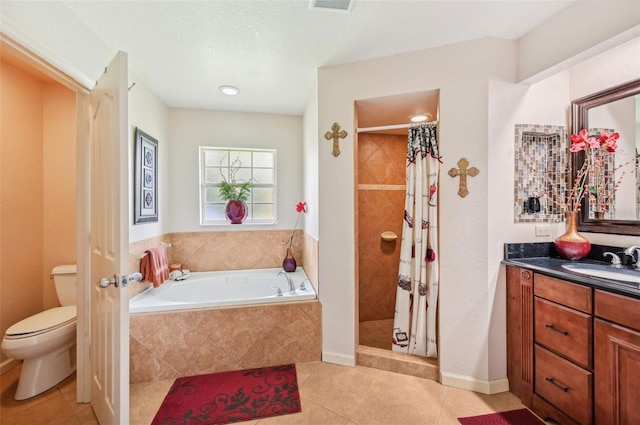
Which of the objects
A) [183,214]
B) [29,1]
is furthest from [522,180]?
[183,214]

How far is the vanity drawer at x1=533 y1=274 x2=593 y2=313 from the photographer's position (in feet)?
4.36

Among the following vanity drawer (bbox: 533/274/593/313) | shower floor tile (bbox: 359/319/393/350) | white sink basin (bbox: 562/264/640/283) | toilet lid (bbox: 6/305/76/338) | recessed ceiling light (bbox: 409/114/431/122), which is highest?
recessed ceiling light (bbox: 409/114/431/122)

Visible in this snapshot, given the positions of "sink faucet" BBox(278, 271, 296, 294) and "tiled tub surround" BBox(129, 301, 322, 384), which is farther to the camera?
"sink faucet" BBox(278, 271, 296, 294)

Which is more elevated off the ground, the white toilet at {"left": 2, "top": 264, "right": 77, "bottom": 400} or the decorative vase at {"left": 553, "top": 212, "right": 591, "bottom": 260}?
the decorative vase at {"left": 553, "top": 212, "right": 591, "bottom": 260}

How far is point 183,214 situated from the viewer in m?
3.03

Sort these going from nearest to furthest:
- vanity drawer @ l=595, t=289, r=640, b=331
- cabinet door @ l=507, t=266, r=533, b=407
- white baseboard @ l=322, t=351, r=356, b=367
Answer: vanity drawer @ l=595, t=289, r=640, b=331 < cabinet door @ l=507, t=266, r=533, b=407 < white baseboard @ l=322, t=351, r=356, b=367

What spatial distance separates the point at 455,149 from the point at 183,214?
2.91 meters

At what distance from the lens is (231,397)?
177 cm

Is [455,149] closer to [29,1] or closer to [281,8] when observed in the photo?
[281,8]

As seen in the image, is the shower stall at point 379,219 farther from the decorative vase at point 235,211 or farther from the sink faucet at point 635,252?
the sink faucet at point 635,252

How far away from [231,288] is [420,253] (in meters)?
2.04

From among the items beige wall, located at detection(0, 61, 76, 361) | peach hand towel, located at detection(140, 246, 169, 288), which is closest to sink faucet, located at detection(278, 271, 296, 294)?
peach hand towel, located at detection(140, 246, 169, 288)

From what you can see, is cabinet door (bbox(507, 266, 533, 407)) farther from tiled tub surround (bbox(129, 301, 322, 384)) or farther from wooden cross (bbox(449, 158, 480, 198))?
tiled tub surround (bbox(129, 301, 322, 384))

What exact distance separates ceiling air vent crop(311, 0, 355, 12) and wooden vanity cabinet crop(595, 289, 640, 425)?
204 cm
